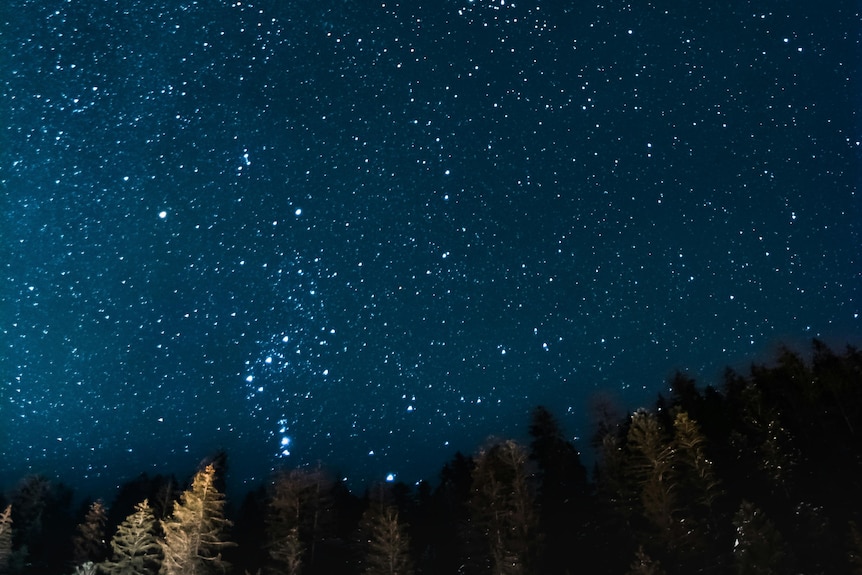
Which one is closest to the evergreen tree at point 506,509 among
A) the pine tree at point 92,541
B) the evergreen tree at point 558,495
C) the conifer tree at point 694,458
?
the evergreen tree at point 558,495

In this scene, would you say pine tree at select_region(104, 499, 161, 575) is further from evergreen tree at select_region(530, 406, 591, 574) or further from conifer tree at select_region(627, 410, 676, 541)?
conifer tree at select_region(627, 410, 676, 541)

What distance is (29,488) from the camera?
72000 millimetres

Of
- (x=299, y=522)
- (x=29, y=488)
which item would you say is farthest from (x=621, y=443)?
(x=29, y=488)

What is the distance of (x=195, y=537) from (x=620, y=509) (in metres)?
22.2

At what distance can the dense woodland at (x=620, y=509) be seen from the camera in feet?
99.5

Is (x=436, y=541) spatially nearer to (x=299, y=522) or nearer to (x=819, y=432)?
(x=299, y=522)

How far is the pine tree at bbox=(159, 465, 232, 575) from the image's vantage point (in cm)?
2997

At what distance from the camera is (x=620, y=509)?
35.7m

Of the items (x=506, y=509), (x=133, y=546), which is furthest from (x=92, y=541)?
(x=506, y=509)

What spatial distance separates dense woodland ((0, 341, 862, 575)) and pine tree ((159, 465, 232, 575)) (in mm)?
72

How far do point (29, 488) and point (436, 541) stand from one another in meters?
49.4

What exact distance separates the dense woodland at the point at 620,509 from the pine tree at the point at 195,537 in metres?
0.07

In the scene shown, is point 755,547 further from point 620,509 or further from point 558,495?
point 558,495

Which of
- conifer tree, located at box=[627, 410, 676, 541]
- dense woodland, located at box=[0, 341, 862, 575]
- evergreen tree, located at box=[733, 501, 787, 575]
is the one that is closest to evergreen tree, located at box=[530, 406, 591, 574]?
dense woodland, located at box=[0, 341, 862, 575]
